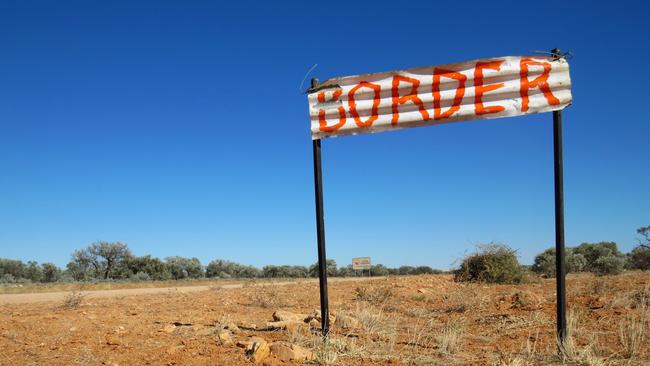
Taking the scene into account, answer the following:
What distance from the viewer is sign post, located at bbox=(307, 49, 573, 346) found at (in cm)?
647

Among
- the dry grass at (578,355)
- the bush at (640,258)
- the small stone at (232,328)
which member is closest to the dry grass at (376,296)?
the small stone at (232,328)

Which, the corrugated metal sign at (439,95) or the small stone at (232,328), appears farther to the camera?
the small stone at (232,328)

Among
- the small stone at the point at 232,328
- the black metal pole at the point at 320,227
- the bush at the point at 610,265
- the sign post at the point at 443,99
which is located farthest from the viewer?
the bush at the point at 610,265

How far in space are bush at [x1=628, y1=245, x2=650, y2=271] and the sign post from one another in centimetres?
2889

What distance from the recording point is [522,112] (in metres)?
6.60

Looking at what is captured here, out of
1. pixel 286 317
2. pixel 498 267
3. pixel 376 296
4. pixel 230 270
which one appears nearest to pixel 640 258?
pixel 498 267

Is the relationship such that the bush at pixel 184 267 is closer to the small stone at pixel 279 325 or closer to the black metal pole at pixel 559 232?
the small stone at pixel 279 325

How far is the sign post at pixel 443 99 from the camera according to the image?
6.47 meters

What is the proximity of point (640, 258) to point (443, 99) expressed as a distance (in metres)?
30.3

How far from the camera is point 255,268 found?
54094 millimetres

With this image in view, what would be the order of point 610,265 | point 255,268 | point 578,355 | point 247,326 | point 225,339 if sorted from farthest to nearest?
1. point 255,268
2. point 610,265
3. point 247,326
4. point 225,339
5. point 578,355

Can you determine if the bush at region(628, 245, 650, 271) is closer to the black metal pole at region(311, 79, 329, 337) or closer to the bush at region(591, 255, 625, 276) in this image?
the bush at region(591, 255, 625, 276)

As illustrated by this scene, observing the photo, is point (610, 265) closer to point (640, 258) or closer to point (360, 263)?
point (640, 258)

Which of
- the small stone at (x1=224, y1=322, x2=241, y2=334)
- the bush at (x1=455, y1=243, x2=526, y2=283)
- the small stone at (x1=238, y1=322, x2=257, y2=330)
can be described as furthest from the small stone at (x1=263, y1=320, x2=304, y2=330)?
the bush at (x1=455, y1=243, x2=526, y2=283)
